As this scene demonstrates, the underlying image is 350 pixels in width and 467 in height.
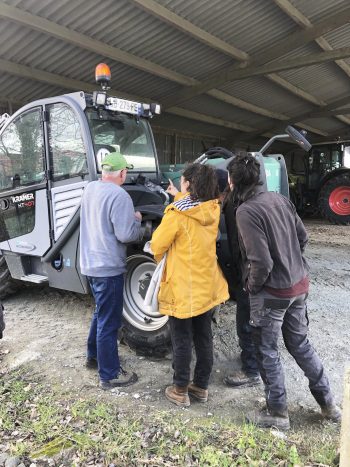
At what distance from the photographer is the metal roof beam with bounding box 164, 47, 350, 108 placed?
912 cm

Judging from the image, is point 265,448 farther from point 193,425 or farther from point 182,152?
point 182,152

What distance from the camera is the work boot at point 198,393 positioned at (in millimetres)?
3035

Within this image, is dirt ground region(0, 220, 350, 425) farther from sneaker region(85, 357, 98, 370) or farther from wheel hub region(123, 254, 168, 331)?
wheel hub region(123, 254, 168, 331)

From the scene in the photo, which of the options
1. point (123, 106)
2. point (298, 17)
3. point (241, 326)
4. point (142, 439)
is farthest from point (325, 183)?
point (142, 439)

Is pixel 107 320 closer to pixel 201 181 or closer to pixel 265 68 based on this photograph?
pixel 201 181

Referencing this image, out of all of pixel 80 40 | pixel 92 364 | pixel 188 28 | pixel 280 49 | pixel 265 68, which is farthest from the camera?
pixel 265 68

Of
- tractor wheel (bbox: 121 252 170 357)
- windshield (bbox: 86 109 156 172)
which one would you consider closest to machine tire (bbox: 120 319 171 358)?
tractor wheel (bbox: 121 252 170 357)

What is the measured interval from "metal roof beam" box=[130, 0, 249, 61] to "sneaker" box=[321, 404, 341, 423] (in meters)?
5.92

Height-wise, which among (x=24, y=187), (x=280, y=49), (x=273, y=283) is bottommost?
(x=273, y=283)

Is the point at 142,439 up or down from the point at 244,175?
down

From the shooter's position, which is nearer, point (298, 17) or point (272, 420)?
point (272, 420)

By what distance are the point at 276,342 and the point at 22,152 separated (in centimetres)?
326

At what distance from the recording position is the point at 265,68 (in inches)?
375

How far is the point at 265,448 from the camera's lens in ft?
7.73
